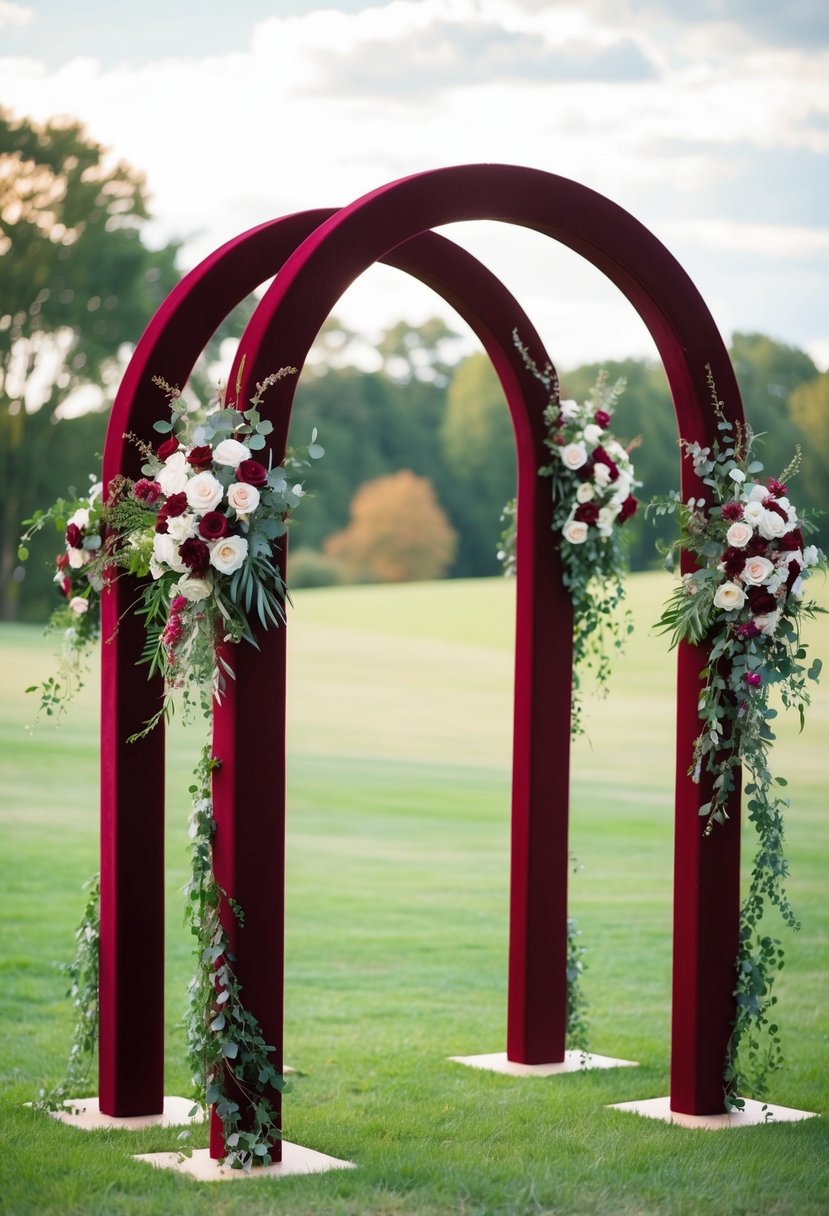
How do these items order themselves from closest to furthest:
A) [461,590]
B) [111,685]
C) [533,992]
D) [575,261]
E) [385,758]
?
1. [111,685]
2. [533,992]
3. [385,758]
4. [575,261]
5. [461,590]

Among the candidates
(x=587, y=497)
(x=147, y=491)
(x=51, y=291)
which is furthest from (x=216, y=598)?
(x=51, y=291)

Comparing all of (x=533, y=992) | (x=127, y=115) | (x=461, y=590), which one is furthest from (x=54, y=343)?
(x=533, y=992)

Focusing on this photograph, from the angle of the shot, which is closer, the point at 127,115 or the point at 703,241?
the point at 703,241

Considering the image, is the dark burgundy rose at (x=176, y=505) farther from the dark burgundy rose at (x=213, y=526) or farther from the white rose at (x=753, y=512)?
the white rose at (x=753, y=512)

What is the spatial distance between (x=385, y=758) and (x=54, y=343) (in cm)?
1115

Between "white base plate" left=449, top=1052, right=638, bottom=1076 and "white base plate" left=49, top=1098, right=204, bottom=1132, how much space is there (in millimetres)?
1207

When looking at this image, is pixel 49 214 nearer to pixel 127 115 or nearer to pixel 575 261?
pixel 127 115

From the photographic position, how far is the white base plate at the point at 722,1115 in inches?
191

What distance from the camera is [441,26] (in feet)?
73.5

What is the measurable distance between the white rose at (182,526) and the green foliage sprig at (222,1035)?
0.61 metres

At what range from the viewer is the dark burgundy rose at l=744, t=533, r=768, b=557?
4.74 meters

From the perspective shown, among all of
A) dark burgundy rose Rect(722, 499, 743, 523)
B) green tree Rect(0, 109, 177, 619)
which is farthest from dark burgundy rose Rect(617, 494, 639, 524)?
green tree Rect(0, 109, 177, 619)

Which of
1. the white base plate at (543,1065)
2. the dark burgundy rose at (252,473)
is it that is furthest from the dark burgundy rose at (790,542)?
the white base plate at (543,1065)

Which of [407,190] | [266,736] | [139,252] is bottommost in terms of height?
[266,736]
